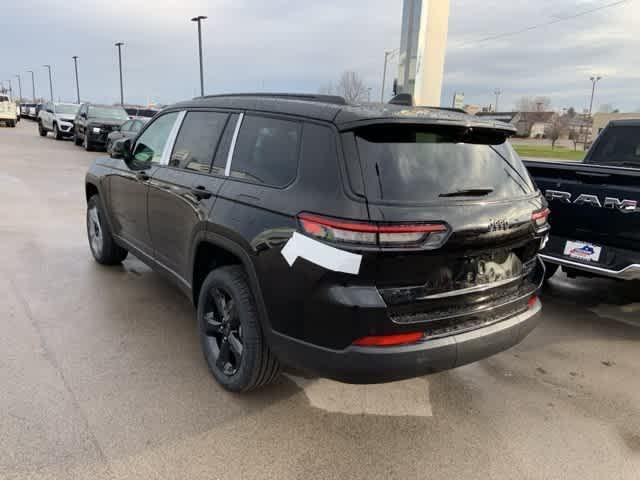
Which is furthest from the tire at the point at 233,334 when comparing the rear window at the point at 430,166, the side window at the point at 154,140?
the side window at the point at 154,140

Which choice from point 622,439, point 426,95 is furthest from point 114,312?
point 426,95

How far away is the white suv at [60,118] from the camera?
24.1 m

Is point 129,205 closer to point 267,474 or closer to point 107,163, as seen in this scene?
point 107,163

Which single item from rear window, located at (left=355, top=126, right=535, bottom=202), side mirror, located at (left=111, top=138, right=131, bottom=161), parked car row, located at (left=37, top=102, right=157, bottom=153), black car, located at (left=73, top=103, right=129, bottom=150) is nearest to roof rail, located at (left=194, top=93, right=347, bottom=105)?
rear window, located at (left=355, top=126, right=535, bottom=202)

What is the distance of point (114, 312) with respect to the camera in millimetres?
4340

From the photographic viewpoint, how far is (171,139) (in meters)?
3.98

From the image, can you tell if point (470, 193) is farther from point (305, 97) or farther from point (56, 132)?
point (56, 132)

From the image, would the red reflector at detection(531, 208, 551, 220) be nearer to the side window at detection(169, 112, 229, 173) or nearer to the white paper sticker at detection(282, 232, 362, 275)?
the white paper sticker at detection(282, 232, 362, 275)

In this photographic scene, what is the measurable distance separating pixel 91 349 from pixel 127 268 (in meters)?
2.05

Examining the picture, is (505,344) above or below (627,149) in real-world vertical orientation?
below

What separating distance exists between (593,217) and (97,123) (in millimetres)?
19493

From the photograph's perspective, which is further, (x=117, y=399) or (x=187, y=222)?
(x=187, y=222)

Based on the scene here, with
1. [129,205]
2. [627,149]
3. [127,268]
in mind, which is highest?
[627,149]

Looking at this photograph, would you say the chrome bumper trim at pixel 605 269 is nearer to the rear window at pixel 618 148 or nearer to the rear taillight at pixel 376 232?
the rear window at pixel 618 148
